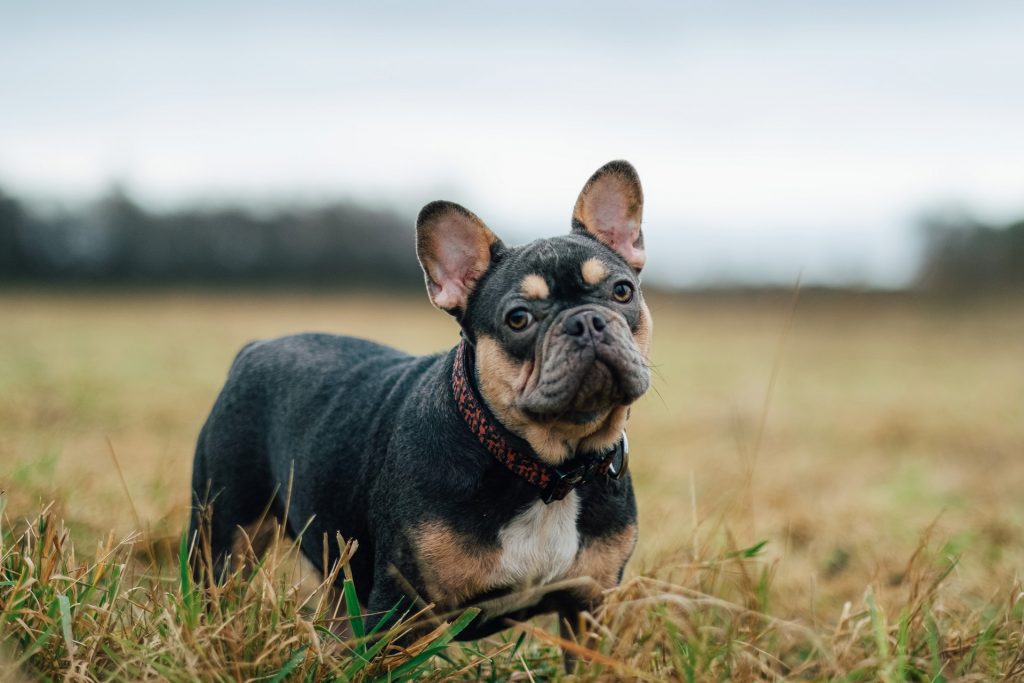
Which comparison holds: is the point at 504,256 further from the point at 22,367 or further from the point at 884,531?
the point at 22,367

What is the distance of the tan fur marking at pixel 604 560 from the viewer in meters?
3.26

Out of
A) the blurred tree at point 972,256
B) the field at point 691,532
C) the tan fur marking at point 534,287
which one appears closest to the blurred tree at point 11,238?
the field at point 691,532

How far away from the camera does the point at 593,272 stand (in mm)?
3422

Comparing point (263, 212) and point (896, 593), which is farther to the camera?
point (263, 212)

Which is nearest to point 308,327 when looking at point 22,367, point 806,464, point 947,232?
point 22,367

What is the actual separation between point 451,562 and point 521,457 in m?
0.47

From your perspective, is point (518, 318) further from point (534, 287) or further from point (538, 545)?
point (538, 545)

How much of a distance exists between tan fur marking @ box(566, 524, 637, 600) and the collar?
0.25 meters

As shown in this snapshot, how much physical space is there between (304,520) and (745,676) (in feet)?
6.94

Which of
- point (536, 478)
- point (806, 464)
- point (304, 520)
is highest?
point (536, 478)

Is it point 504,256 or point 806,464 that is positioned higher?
point 504,256

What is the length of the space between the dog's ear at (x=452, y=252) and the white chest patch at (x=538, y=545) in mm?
986

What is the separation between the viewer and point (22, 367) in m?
14.5

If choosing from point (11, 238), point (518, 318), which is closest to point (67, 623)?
point (518, 318)
